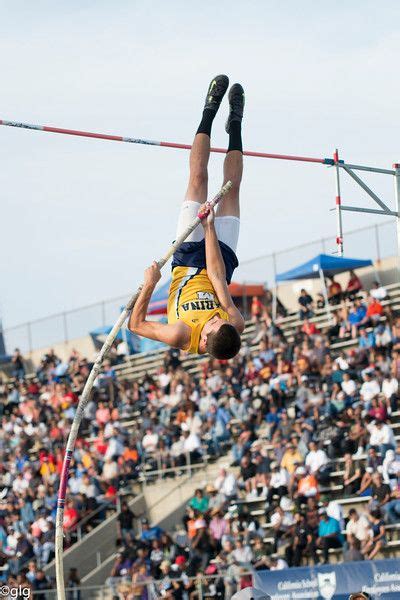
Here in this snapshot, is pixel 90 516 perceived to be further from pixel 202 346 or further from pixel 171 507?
pixel 202 346

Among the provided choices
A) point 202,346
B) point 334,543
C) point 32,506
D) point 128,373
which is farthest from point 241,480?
point 202,346

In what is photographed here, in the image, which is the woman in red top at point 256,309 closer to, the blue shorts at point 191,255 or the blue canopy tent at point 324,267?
the blue canopy tent at point 324,267

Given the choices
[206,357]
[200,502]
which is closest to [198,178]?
[200,502]

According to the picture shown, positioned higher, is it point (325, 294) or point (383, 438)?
point (325, 294)

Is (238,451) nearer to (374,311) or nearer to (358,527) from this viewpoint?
(374,311)

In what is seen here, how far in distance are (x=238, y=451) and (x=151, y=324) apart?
12219 mm

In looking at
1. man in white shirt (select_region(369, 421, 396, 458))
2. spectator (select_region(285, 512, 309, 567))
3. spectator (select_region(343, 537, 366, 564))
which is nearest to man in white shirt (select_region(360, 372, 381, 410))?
man in white shirt (select_region(369, 421, 396, 458))

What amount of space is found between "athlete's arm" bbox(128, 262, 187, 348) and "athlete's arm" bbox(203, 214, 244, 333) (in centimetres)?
41

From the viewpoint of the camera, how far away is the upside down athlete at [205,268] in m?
9.95

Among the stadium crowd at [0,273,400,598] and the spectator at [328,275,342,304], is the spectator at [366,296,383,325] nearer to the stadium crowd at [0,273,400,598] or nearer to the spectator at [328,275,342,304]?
the stadium crowd at [0,273,400,598]

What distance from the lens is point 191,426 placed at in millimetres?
23578

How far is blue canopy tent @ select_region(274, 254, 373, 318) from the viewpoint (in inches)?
996

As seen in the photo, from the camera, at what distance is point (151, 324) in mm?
10172

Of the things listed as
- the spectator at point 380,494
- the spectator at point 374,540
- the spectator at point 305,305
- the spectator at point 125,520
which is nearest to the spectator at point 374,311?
the spectator at point 305,305
